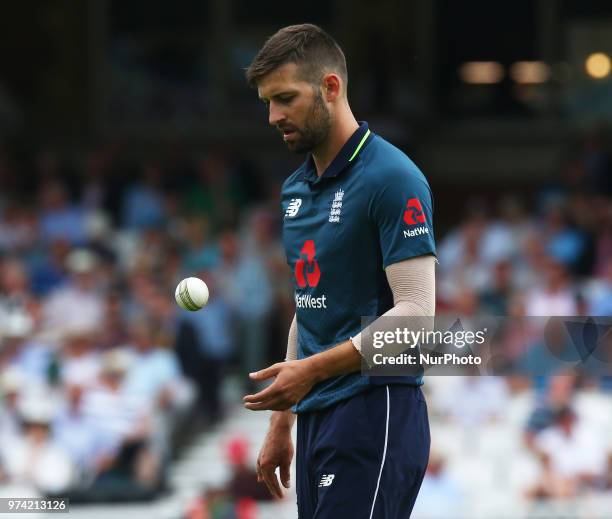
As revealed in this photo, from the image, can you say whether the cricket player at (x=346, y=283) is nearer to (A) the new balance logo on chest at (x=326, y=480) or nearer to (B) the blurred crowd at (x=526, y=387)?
(A) the new balance logo on chest at (x=326, y=480)

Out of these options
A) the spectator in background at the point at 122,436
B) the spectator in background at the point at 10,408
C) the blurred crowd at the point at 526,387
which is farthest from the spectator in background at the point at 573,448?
the spectator in background at the point at 10,408

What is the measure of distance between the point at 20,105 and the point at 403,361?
1552cm

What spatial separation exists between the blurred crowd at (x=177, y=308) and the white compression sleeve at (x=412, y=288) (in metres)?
6.33

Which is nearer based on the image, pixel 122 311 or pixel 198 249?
pixel 122 311

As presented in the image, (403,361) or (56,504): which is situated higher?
(403,361)

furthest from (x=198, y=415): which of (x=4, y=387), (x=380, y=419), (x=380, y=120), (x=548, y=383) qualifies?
(x=380, y=419)

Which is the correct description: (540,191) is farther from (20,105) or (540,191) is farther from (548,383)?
(20,105)

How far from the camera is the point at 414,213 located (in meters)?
4.14

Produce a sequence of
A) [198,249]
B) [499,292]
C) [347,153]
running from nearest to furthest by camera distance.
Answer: [347,153]
[499,292]
[198,249]

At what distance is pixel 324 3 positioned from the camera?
61.6 feet

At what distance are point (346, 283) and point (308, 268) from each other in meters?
0.17

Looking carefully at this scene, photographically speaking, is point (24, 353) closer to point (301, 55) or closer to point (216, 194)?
point (216, 194)

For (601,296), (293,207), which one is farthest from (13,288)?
(293,207)

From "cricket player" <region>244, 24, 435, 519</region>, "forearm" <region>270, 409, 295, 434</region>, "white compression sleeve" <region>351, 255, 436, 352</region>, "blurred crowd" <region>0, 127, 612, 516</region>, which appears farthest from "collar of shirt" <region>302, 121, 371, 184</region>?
"blurred crowd" <region>0, 127, 612, 516</region>
